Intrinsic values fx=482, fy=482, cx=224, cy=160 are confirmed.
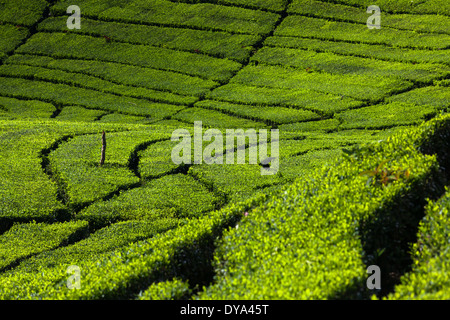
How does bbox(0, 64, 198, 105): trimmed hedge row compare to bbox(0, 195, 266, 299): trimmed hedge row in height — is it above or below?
above

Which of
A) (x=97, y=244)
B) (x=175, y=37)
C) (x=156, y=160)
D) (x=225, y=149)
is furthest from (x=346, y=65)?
(x=97, y=244)

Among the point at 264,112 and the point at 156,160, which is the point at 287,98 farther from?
the point at 156,160

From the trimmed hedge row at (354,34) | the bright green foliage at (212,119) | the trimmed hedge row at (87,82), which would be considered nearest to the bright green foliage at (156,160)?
the bright green foliage at (212,119)

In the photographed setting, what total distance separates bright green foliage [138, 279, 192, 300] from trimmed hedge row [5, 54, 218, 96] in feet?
132

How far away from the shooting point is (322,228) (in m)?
10.0

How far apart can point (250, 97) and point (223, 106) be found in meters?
3.14

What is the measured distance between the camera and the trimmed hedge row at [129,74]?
5084 centimetres

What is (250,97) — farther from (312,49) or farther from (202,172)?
(202,172)

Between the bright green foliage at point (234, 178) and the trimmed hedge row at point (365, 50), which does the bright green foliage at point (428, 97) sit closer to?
the trimmed hedge row at point (365, 50)

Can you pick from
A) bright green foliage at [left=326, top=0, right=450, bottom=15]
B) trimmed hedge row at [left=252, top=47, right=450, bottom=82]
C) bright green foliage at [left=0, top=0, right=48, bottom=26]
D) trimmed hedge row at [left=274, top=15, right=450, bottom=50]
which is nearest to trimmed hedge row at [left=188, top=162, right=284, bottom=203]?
trimmed hedge row at [left=252, top=47, right=450, bottom=82]

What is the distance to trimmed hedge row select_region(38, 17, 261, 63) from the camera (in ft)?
187

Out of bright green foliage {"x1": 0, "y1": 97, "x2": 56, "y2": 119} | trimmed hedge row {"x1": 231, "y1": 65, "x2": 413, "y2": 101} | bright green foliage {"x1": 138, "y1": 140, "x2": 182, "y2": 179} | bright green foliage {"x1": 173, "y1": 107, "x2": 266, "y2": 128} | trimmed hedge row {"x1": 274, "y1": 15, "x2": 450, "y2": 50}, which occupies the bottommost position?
bright green foliage {"x1": 138, "y1": 140, "x2": 182, "y2": 179}

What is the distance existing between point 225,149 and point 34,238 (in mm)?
12771

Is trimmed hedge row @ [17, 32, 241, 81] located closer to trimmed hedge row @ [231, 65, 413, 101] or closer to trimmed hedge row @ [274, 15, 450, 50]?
trimmed hedge row @ [231, 65, 413, 101]
